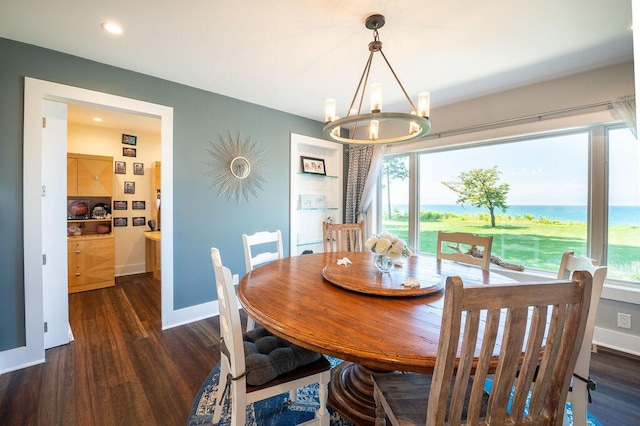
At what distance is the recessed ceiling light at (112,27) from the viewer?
1849mm

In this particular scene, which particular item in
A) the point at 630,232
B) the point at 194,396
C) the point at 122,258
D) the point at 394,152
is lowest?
the point at 194,396

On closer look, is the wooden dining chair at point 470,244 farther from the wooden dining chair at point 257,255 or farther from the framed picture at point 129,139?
the framed picture at point 129,139

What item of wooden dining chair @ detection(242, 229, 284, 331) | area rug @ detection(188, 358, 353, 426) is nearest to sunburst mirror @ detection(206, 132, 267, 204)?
wooden dining chair @ detection(242, 229, 284, 331)

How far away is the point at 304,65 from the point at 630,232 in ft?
10.4

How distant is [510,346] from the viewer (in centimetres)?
77

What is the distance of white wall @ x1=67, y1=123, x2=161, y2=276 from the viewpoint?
4.23 metres

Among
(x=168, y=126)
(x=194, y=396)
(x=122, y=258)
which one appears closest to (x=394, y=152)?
(x=168, y=126)

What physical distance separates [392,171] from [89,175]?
4.57m

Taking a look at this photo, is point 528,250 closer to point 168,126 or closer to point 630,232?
point 630,232

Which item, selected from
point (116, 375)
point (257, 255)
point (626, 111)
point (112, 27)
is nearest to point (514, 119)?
point (626, 111)

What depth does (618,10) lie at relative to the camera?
5.44 feet

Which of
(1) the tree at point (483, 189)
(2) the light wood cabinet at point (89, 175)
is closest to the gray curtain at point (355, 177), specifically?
(1) the tree at point (483, 189)

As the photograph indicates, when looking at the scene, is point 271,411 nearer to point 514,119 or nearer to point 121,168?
point 514,119

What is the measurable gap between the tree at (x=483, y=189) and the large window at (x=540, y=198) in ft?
0.04
